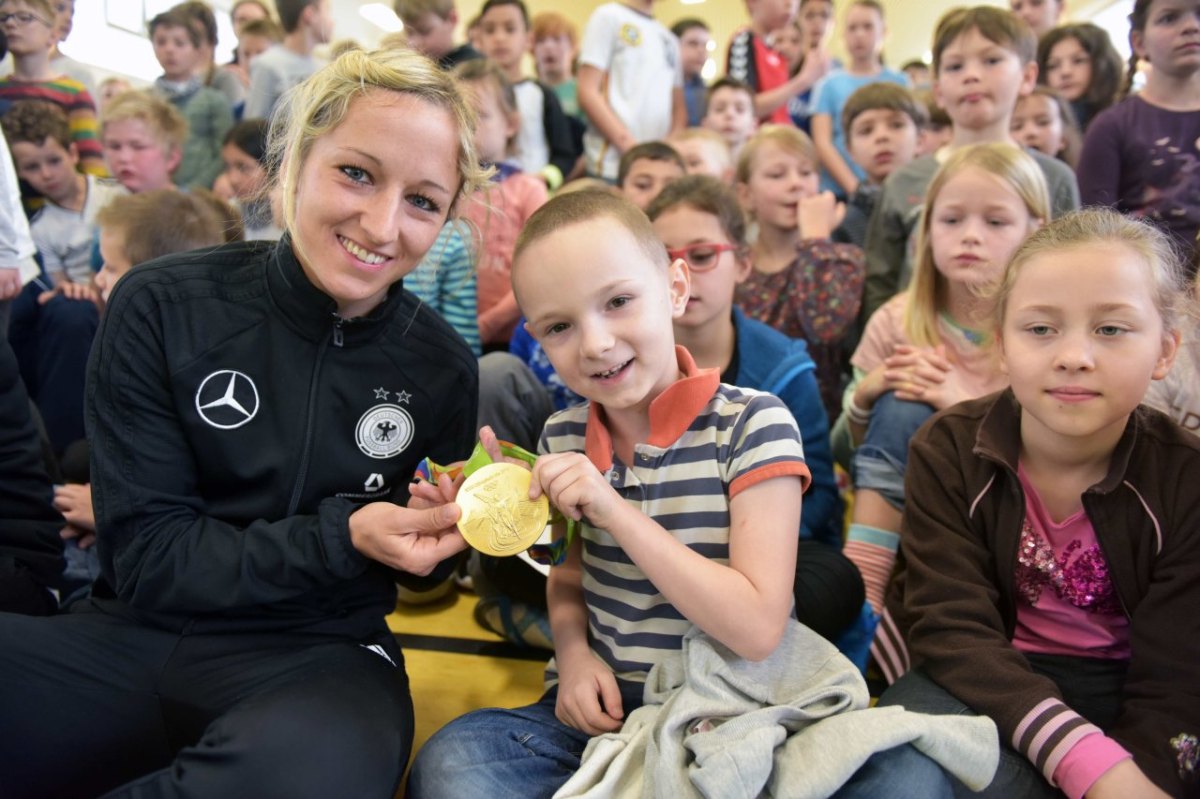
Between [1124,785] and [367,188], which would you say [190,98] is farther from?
[1124,785]

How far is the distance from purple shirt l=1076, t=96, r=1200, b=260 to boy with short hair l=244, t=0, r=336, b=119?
10.3 ft

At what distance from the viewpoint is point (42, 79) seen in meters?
3.34

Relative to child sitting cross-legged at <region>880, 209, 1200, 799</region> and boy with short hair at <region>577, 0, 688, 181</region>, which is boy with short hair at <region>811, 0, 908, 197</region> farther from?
child sitting cross-legged at <region>880, 209, 1200, 799</region>

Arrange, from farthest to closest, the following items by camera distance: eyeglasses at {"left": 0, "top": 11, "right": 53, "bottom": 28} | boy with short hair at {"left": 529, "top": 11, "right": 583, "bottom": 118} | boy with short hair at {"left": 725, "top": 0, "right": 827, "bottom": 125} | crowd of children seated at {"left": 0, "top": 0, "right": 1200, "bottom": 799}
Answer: boy with short hair at {"left": 529, "top": 11, "right": 583, "bottom": 118}
boy with short hair at {"left": 725, "top": 0, "right": 827, "bottom": 125}
eyeglasses at {"left": 0, "top": 11, "right": 53, "bottom": 28}
crowd of children seated at {"left": 0, "top": 0, "right": 1200, "bottom": 799}

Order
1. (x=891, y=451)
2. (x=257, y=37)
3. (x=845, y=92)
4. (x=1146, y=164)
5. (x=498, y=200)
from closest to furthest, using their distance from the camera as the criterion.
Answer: (x=891, y=451) → (x=1146, y=164) → (x=498, y=200) → (x=845, y=92) → (x=257, y=37)

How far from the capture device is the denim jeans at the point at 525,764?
2.97ft

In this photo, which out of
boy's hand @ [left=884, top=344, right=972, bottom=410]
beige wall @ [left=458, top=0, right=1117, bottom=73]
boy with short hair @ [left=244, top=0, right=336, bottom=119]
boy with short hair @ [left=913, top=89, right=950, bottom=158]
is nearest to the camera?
boy's hand @ [left=884, top=344, right=972, bottom=410]

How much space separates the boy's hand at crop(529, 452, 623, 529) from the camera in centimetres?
103

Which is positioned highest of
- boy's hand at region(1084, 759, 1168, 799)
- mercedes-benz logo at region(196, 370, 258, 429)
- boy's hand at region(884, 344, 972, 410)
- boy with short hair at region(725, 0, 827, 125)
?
boy with short hair at region(725, 0, 827, 125)

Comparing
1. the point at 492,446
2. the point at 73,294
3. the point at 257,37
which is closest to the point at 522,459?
the point at 492,446

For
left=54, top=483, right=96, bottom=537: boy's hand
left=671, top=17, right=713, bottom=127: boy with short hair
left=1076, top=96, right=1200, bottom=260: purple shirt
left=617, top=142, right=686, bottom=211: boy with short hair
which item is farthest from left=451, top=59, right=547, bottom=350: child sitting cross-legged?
left=671, top=17, right=713, bottom=127: boy with short hair

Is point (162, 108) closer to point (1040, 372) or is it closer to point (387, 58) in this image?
point (387, 58)

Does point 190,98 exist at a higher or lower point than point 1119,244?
lower

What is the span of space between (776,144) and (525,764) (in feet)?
7.14
